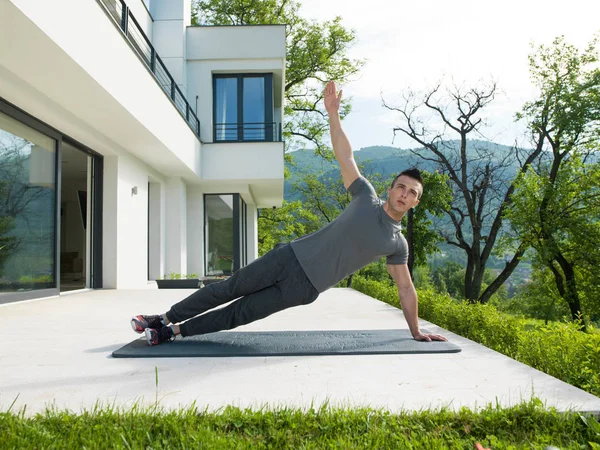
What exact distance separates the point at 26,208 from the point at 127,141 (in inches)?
110

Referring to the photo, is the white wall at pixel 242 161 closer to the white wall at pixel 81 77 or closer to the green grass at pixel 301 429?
the white wall at pixel 81 77

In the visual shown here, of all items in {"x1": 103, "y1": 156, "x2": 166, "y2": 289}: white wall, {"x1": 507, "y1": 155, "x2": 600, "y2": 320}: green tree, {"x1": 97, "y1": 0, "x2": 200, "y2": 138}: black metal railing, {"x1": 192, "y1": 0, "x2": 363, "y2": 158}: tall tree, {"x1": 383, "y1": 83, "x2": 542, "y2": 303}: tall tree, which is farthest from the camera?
{"x1": 192, "y1": 0, "x2": 363, "y2": 158}: tall tree

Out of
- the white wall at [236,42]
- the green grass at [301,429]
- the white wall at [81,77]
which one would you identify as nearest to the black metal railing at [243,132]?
the white wall at [236,42]

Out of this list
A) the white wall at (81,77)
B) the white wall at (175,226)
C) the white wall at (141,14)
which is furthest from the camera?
the white wall at (175,226)

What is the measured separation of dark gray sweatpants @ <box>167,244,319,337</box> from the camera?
3217 millimetres

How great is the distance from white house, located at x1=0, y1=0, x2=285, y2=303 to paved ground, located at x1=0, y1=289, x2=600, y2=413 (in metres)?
2.97

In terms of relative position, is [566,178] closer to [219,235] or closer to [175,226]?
[219,235]

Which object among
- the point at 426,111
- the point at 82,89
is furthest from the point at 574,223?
the point at 82,89

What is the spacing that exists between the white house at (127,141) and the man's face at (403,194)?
3.44m

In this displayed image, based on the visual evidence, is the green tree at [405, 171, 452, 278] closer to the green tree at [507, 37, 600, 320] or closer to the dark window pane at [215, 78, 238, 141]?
the green tree at [507, 37, 600, 320]

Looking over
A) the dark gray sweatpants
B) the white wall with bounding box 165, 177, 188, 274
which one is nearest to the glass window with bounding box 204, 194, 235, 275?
the white wall with bounding box 165, 177, 188, 274

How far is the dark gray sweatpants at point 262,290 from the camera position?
3.22m

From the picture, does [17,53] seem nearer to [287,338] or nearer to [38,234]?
[38,234]

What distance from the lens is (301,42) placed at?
22719 mm
